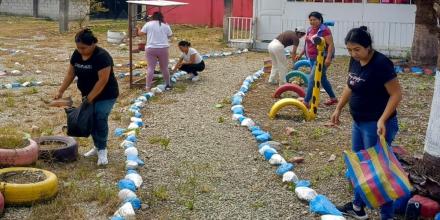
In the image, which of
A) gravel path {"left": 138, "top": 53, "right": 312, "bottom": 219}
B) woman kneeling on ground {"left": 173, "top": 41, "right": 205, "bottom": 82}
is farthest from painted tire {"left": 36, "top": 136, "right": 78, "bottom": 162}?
woman kneeling on ground {"left": 173, "top": 41, "right": 205, "bottom": 82}

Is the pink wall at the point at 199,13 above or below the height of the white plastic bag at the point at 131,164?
above

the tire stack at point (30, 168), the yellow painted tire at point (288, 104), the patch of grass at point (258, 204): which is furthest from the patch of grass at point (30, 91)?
the patch of grass at point (258, 204)

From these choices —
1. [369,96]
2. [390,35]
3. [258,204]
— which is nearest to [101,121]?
[258,204]

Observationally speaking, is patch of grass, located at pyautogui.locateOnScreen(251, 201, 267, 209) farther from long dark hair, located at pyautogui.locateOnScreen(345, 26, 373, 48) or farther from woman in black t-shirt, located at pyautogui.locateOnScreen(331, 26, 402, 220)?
long dark hair, located at pyautogui.locateOnScreen(345, 26, 373, 48)

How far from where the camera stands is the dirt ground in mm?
5852

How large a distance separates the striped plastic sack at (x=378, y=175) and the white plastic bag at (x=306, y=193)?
28.4 inches

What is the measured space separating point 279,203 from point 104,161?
2.04 meters

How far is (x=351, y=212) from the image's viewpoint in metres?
4.94

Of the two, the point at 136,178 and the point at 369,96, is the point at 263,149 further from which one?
the point at 369,96

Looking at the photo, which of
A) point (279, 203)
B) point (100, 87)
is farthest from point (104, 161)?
point (279, 203)

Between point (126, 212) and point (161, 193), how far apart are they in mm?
648

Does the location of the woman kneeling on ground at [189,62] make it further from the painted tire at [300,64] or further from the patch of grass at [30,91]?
the patch of grass at [30,91]

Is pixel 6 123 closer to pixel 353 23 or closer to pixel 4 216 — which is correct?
pixel 4 216

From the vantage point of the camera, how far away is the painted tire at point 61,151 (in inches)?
243
